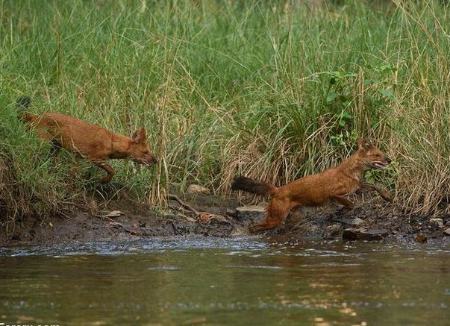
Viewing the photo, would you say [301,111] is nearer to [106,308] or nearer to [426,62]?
[426,62]

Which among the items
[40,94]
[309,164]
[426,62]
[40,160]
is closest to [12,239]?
[40,160]

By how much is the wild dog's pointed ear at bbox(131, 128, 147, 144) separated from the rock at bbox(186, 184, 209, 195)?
35.6 inches

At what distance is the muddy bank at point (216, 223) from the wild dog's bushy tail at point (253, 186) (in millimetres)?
393

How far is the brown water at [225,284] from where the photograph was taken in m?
7.51

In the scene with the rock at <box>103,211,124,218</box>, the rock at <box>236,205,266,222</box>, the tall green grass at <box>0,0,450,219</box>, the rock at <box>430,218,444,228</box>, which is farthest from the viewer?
the rock at <box>236,205,266,222</box>

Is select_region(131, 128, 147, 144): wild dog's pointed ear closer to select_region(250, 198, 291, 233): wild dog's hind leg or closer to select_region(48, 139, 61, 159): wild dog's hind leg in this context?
select_region(48, 139, 61, 159): wild dog's hind leg

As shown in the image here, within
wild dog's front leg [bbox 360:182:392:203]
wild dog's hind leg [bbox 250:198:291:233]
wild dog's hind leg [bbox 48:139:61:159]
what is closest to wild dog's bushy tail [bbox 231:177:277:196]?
wild dog's hind leg [bbox 250:198:291:233]

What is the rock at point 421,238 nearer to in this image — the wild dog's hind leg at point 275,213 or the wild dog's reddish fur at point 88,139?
the wild dog's hind leg at point 275,213

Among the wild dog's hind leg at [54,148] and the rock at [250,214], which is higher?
the wild dog's hind leg at [54,148]

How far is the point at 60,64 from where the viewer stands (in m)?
13.1

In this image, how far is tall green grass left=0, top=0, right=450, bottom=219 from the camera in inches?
452

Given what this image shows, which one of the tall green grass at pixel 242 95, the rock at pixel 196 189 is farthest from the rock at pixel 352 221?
the rock at pixel 196 189

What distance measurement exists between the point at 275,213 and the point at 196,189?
1276mm

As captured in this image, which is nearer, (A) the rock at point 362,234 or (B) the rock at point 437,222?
(A) the rock at point 362,234
